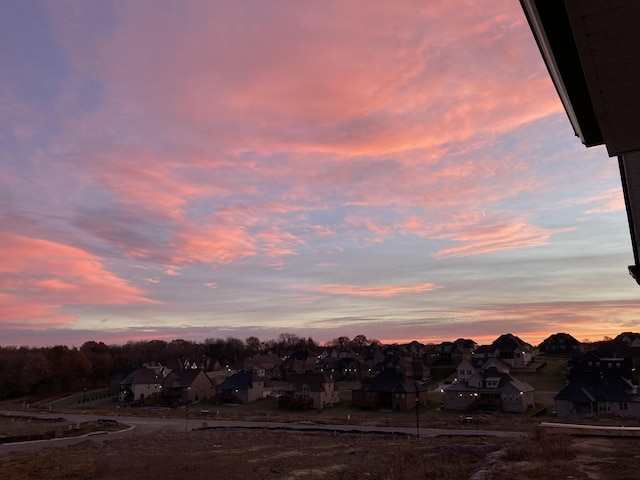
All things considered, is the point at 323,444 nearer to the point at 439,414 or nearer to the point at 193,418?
the point at 439,414

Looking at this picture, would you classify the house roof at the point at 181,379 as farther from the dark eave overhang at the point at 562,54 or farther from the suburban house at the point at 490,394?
the dark eave overhang at the point at 562,54

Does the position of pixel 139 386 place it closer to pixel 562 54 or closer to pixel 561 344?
pixel 562 54

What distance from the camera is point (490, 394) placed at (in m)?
66.3

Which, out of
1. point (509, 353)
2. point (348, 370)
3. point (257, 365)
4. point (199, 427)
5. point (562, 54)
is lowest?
point (199, 427)

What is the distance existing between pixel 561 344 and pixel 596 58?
150 metres

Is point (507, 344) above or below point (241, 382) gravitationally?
above

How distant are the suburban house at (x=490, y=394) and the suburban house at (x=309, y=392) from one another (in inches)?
766

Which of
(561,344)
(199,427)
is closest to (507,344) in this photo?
(561,344)

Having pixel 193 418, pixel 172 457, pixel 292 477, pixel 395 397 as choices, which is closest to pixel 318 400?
pixel 395 397

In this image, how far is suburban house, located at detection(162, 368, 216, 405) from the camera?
300ft

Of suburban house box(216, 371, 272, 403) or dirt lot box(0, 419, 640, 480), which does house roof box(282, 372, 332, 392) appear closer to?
suburban house box(216, 371, 272, 403)

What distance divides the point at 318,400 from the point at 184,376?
1287 inches

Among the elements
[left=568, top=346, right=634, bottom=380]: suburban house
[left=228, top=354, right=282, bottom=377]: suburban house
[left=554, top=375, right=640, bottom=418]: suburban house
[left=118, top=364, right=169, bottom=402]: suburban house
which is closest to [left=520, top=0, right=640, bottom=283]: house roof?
[left=554, top=375, right=640, bottom=418]: suburban house

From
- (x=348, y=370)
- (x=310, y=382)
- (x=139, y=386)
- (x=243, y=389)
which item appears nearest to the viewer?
(x=310, y=382)
